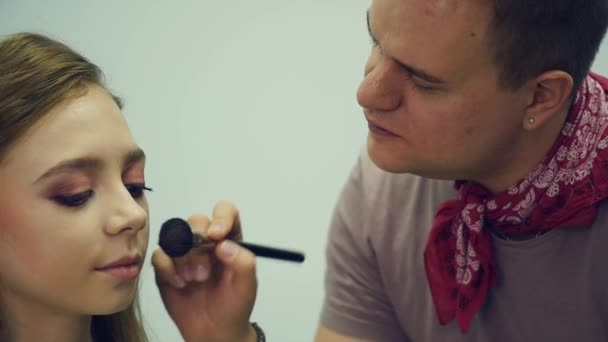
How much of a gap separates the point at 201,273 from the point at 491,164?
0.38 m

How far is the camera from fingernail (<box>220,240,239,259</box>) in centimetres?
81

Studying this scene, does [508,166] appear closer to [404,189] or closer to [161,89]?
[404,189]

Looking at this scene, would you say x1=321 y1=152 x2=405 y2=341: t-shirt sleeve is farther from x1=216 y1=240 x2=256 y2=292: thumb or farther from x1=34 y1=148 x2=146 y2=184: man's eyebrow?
x1=34 y1=148 x2=146 y2=184: man's eyebrow

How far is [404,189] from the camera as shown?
41.4 inches

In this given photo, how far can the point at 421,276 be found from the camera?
40.4 inches

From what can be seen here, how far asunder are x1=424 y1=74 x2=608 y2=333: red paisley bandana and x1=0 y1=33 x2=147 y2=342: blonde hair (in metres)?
0.45

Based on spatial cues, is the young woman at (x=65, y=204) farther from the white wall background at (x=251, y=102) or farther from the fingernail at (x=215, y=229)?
the white wall background at (x=251, y=102)

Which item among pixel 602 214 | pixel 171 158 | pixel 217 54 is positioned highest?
pixel 217 54

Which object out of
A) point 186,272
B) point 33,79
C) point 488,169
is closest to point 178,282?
point 186,272

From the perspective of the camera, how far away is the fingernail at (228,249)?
0.81m

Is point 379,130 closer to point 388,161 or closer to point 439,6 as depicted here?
point 388,161

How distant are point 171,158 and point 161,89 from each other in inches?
5.3

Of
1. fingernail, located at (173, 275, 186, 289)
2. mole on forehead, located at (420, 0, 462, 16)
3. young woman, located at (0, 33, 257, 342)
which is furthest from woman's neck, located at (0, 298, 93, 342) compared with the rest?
mole on forehead, located at (420, 0, 462, 16)

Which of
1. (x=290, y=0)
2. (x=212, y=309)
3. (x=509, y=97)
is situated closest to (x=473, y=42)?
(x=509, y=97)
